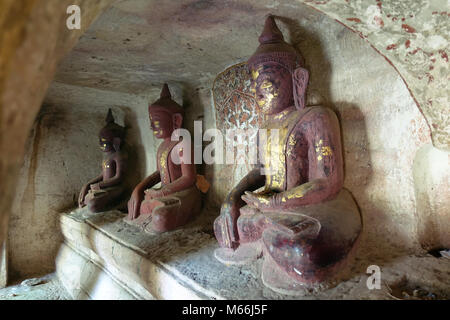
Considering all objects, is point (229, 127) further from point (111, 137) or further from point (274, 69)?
point (111, 137)

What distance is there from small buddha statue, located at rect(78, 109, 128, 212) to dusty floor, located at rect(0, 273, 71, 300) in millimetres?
1062

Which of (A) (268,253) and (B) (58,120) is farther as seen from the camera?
(B) (58,120)

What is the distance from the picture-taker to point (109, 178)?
4.07 metres

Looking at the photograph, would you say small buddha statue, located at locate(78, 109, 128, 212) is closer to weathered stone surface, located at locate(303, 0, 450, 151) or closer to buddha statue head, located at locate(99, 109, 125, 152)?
buddha statue head, located at locate(99, 109, 125, 152)

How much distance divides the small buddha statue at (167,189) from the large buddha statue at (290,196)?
2.64ft

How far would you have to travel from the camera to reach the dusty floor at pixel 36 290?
10.9 ft

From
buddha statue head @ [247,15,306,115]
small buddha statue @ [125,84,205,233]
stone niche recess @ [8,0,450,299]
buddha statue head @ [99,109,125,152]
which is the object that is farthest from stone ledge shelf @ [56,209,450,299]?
buddha statue head @ [247,15,306,115]

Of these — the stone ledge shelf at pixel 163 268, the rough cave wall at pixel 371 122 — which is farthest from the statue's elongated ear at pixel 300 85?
the stone ledge shelf at pixel 163 268

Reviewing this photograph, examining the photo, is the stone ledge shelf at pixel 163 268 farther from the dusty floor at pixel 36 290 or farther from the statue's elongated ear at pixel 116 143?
the statue's elongated ear at pixel 116 143

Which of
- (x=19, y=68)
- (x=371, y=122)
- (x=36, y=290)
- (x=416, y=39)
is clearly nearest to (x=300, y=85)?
(x=371, y=122)

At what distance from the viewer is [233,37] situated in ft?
7.27

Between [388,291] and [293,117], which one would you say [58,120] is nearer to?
[293,117]

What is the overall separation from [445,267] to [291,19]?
1855mm

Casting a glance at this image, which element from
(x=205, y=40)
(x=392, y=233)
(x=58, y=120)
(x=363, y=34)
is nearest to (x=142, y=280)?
(x=392, y=233)
